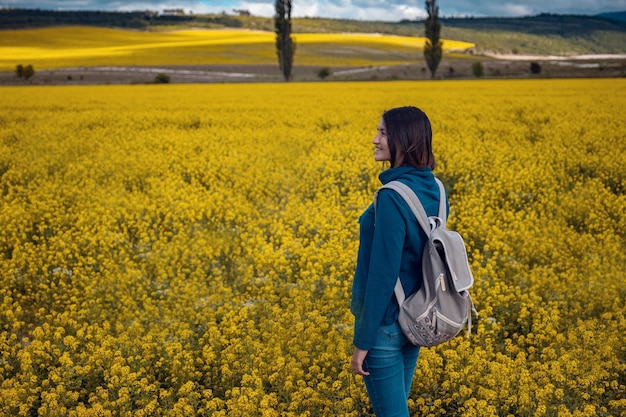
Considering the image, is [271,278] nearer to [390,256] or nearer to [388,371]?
[388,371]

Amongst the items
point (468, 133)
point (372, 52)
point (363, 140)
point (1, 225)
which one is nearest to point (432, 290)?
point (1, 225)

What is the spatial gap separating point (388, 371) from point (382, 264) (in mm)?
473

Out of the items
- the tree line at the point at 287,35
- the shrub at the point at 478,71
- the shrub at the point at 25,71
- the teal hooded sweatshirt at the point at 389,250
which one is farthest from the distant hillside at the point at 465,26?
the teal hooded sweatshirt at the point at 389,250

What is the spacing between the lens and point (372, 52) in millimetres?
89500

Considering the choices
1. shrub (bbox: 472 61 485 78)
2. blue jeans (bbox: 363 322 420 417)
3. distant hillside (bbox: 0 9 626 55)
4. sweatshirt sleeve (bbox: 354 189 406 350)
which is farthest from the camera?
distant hillside (bbox: 0 9 626 55)

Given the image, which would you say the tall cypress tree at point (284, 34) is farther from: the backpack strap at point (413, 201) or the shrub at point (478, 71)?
the backpack strap at point (413, 201)

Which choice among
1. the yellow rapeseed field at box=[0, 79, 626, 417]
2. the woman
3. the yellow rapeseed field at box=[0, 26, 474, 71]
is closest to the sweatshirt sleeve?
the woman

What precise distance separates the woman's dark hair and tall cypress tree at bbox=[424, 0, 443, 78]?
4748 cm

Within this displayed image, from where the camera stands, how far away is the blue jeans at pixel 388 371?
8.01 ft

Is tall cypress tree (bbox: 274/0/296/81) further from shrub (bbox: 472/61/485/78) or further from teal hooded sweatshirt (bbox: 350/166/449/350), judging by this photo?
teal hooded sweatshirt (bbox: 350/166/449/350)

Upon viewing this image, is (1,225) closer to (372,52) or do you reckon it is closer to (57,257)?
(57,257)

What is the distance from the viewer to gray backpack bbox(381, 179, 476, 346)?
2.34 meters

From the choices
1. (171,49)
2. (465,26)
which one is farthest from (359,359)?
(465,26)

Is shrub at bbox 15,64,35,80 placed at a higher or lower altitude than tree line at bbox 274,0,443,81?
lower
